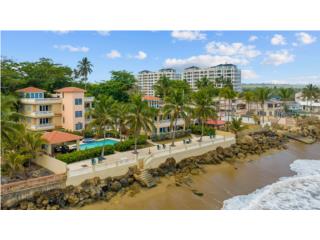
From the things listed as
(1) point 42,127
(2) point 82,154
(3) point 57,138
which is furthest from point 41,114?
(2) point 82,154

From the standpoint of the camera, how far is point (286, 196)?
69.3 feet

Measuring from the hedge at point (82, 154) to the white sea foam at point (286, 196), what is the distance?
1150 centimetres

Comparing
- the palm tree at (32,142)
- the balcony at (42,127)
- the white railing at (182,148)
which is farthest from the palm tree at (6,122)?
the balcony at (42,127)

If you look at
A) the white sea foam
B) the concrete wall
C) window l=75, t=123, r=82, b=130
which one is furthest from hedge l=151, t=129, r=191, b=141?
the white sea foam

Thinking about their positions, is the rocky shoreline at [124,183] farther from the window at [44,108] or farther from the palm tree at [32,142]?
the window at [44,108]

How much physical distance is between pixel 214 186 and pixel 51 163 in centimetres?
1318

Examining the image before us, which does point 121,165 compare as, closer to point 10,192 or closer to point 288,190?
point 10,192

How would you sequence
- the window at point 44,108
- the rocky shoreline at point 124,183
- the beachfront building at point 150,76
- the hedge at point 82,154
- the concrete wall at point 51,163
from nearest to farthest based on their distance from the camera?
1. the rocky shoreline at point 124,183
2. the concrete wall at point 51,163
3. the hedge at point 82,154
4. the window at point 44,108
5. the beachfront building at point 150,76

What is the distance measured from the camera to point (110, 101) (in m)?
25.5

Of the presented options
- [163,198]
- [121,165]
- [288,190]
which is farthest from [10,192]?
[288,190]

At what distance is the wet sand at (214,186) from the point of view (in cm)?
1892

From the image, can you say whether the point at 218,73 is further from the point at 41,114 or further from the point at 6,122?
the point at 6,122

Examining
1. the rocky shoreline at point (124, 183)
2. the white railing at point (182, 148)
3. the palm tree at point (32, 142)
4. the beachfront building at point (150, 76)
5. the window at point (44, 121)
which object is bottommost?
the rocky shoreline at point (124, 183)

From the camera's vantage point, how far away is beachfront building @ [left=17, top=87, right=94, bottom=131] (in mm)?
32406
